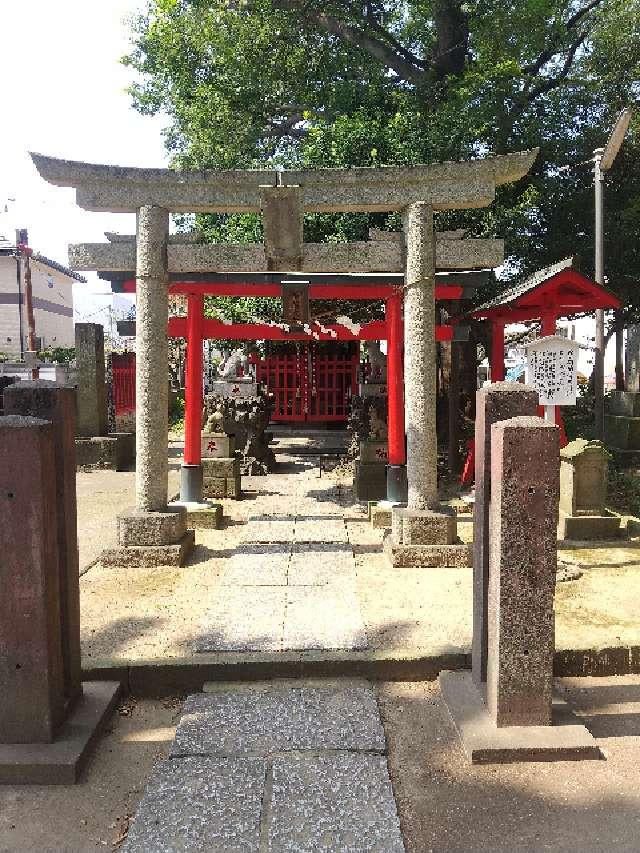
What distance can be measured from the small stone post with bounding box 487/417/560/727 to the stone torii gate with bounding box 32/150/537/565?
115 inches

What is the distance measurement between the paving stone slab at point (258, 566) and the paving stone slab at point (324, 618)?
1.14ft

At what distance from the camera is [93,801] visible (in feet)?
10.2

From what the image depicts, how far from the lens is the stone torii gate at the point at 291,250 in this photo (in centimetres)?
635

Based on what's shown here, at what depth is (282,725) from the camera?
3.65m

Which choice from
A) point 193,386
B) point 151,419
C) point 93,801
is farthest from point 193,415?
point 93,801

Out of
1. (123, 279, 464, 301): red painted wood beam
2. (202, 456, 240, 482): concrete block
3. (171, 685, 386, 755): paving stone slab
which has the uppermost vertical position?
(123, 279, 464, 301): red painted wood beam

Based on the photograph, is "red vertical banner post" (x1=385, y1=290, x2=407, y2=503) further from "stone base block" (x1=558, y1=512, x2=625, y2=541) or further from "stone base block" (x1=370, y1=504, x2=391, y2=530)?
"stone base block" (x1=558, y1=512, x2=625, y2=541)

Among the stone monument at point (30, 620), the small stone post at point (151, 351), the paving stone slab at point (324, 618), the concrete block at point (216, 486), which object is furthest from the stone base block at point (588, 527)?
the stone monument at point (30, 620)

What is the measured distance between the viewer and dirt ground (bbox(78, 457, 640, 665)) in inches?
180

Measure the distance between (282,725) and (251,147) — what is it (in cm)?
1423

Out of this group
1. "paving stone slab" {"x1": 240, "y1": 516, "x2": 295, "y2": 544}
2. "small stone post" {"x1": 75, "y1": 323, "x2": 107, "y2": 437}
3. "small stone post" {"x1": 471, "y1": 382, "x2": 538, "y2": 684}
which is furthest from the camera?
"small stone post" {"x1": 75, "y1": 323, "x2": 107, "y2": 437}

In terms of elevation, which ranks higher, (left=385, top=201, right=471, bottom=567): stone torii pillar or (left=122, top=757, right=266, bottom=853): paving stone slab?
(left=385, top=201, right=471, bottom=567): stone torii pillar

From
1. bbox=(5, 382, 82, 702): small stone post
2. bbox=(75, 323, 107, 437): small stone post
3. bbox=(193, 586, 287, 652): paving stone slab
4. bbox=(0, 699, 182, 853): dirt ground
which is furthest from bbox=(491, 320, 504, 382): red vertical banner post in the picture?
bbox=(0, 699, 182, 853): dirt ground

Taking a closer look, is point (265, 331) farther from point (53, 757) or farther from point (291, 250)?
point (53, 757)
